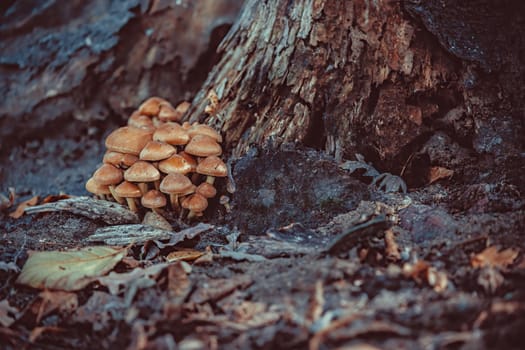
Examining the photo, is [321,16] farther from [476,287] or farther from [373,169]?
[476,287]

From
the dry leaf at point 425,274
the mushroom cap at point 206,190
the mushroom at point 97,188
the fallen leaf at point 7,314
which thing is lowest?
the fallen leaf at point 7,314

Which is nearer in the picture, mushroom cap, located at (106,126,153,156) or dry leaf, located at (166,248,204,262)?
dry leaf, located at (166,248,204,262)

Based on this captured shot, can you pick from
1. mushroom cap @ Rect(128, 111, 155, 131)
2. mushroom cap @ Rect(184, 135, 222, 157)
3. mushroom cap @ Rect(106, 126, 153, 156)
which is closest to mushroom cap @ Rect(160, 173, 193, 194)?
mushroom cap @ Rect(184, 135, 222, 157)

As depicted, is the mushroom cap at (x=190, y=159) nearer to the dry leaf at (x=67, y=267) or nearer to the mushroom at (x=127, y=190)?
the mushroom at (x=127, y=190)

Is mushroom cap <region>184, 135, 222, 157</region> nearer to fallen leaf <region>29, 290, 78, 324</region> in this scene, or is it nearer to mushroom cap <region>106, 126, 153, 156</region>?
mushroom cap <region>106, 126, 153, 156</region>

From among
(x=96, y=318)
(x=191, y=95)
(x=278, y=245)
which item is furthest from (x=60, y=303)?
(x=191, y=95)

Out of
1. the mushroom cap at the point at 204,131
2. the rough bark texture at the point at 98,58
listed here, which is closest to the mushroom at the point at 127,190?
the mushroom cap at the point at 204,131
